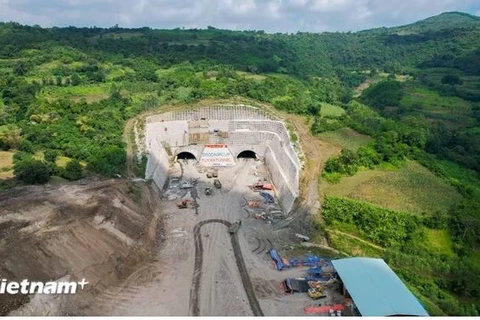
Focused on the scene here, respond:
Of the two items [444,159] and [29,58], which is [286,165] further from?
[29,58]

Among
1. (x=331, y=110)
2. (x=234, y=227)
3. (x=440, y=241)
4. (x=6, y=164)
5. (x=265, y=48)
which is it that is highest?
(x=265, y=48)

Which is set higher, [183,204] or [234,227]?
[183,204]

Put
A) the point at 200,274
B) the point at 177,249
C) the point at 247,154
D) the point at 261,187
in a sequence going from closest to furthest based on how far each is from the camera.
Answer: the point at 200,274 < the point at 177,249 < the point at 261,187 < the point at 247,154

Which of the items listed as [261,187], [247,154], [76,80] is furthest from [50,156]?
[76,80]

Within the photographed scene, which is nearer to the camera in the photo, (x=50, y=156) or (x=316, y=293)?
(x=316, y=293)

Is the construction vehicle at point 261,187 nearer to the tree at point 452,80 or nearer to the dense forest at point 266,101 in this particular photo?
the dense forest at point 266,101

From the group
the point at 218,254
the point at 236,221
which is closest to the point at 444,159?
the point at 236,221

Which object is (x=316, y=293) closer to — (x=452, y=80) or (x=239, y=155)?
(x=239, y=155)

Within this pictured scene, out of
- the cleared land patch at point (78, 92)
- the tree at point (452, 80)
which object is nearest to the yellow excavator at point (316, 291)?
the cleared land patch at point (78, 92)
